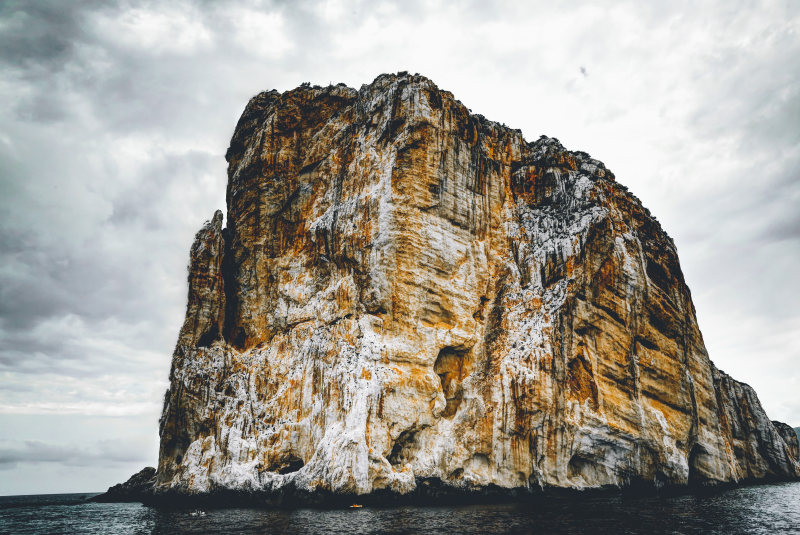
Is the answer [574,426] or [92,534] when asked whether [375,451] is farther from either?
[92,534]

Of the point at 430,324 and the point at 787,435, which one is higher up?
the point at 430,324

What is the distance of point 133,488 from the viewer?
58719mm

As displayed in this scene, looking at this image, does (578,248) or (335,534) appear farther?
(578,248)

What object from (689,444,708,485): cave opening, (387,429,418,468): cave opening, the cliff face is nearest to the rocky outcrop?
the cliff face

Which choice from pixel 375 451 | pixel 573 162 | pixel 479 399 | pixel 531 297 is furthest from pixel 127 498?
pixel 573 162

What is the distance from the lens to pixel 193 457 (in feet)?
136

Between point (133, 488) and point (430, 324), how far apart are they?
4130 centimetres

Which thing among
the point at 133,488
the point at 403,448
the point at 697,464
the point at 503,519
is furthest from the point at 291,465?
the point at 697,464

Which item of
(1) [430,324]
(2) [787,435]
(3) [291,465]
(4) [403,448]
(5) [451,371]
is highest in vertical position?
(1) [430,324]

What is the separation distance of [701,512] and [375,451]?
18714mm

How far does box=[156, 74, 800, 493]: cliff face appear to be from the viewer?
37.3 metres

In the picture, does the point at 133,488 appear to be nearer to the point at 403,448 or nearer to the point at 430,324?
the point at 403,448

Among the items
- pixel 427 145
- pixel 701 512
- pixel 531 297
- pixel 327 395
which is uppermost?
pixel 427 145

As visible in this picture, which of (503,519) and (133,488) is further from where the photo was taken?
(133,488)
